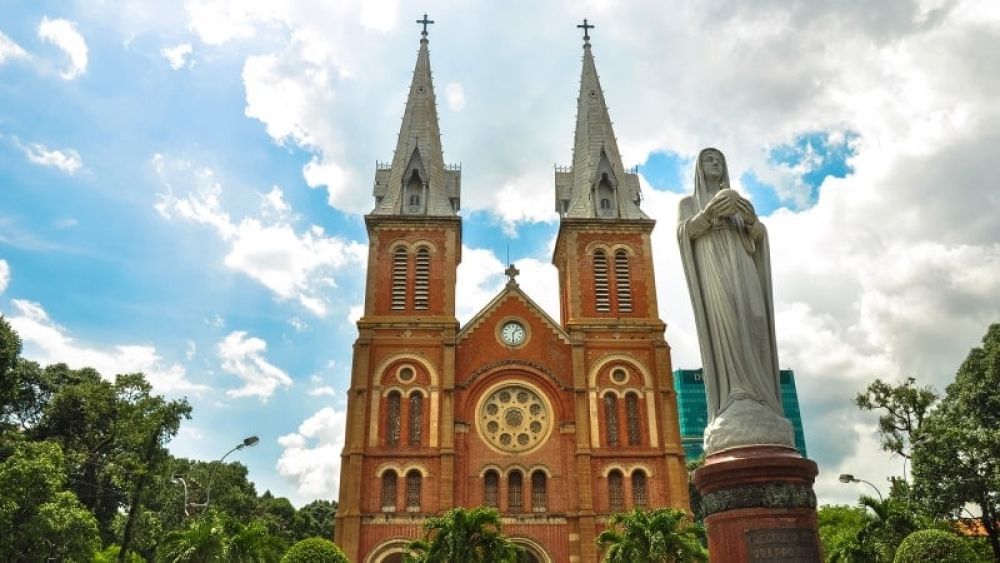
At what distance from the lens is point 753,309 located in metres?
9.39

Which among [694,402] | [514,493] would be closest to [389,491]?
[514,493]

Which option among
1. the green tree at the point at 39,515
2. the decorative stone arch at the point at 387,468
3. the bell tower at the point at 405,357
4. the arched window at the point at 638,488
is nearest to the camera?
the green tree at the point at 39,515

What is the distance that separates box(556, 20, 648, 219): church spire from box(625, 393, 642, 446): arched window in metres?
8.85

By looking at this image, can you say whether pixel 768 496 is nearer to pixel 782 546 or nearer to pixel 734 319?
pixel 782 546

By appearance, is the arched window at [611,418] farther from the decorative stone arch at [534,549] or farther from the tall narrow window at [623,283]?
the decorative stone arch at [534,549]

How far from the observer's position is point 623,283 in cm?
3469

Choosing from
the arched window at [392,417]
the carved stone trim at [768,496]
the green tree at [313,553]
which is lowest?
the carved stone trim at [768,496]

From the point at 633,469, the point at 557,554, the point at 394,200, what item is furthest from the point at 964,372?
the point at 394,200

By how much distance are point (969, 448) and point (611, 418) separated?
12.9 metres

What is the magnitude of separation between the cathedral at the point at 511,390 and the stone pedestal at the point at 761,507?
21386mm

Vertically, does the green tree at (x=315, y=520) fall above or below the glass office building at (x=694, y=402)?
below

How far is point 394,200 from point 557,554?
17.4 metres

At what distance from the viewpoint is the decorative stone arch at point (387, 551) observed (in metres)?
28.0

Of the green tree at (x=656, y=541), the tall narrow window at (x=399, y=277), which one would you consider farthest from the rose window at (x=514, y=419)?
the green tree at (x=656, y=541)
